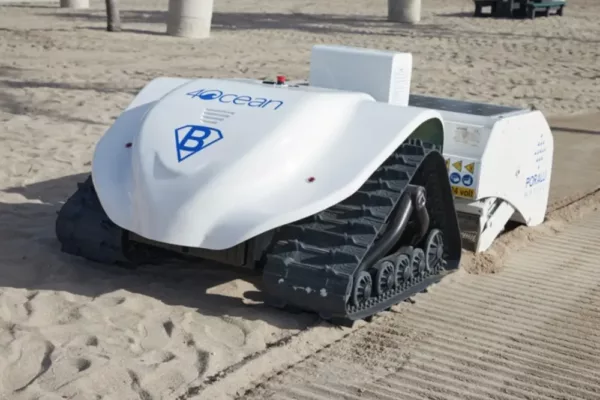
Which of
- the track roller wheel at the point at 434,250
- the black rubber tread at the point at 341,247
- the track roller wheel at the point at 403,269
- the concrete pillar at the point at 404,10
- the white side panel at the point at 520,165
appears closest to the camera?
the black rubber tread at the point at 341,247

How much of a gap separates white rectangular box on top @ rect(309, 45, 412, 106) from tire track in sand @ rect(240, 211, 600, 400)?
1.24m

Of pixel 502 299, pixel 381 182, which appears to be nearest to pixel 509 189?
pixel 502 299

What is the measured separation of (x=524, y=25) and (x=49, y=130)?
16546mm

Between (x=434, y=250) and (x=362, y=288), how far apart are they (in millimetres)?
893

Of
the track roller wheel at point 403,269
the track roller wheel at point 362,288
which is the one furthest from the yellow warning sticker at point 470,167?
the track roller wheel at point 362,288

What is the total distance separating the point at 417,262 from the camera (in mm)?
5125

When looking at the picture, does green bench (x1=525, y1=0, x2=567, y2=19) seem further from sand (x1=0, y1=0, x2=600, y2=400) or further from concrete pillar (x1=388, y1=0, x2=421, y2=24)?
concrete pillar (x1=388, y1=0, x2=421, y2=24)

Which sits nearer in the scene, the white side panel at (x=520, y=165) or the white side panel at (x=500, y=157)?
the white side panel at (x=500, y=157)

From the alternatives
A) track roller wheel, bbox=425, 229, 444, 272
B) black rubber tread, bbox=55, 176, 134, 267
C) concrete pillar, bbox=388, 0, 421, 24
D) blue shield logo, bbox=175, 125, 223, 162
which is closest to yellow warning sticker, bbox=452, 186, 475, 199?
track roller wheel, bbox=425, 229, 444, 272

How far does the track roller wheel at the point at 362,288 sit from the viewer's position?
4.52m

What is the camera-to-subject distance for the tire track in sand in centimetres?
407

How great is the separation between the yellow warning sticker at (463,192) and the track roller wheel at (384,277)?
109cm

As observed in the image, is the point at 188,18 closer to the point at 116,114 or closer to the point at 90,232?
the point at 116,114

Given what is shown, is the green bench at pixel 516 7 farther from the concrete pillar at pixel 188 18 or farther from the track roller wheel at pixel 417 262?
the track roller wheel at pixel 417 262
